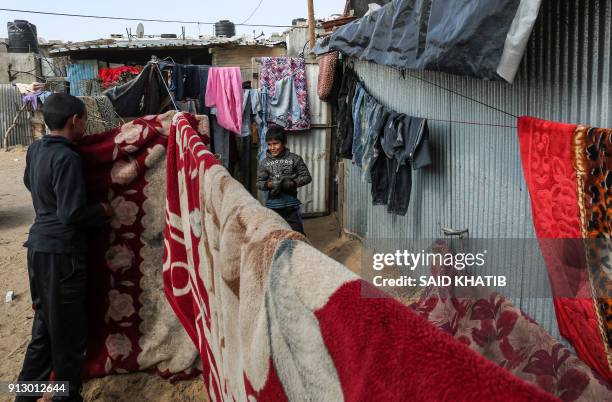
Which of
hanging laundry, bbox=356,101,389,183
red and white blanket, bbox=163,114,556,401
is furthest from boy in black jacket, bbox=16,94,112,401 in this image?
hanging laundry, bbox=356,101,389,183

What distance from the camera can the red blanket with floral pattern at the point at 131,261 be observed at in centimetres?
329

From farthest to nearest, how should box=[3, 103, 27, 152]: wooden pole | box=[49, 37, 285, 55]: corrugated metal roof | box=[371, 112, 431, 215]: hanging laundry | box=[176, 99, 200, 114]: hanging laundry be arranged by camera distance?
box=[3, 103, 27, 152]: wooden pole, box=[49, 37, 285, 55]: corrugated metal roof, box=[176, 99, 200, 114]: hanging laundry, box=[371, 112, 431, 215]: hanging laundry

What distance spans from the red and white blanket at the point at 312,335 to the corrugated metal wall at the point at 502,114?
213 centimetres

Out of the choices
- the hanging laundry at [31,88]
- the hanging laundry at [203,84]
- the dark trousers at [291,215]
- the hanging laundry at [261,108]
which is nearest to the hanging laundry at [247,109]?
the hanging laundry at [261,108]

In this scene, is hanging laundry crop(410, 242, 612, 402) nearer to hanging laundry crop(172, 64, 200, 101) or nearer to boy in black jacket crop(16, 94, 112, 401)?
boy in black jacket crop(16, 94, 112, 401)

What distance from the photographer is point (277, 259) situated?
0.86 meters

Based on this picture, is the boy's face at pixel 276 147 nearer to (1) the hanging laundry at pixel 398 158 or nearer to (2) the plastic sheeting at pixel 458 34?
(1) the hanging laundry at pixel 398 158

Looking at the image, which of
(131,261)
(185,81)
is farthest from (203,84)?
(131,261)

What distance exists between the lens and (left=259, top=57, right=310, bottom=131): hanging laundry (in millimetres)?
8180

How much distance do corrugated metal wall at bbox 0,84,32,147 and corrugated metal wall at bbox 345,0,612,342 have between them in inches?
640

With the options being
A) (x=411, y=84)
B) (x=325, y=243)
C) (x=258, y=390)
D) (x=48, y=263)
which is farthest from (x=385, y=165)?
(x=258, y=390)

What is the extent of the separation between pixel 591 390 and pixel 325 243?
5215mm

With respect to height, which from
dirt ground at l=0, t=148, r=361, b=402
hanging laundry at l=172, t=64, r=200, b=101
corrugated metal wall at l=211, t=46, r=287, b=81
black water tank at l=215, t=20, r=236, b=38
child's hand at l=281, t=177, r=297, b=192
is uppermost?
black water tank at l=215, t=20, r=236, b=38

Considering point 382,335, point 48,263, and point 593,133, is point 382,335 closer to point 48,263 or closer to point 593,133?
point 593,133
